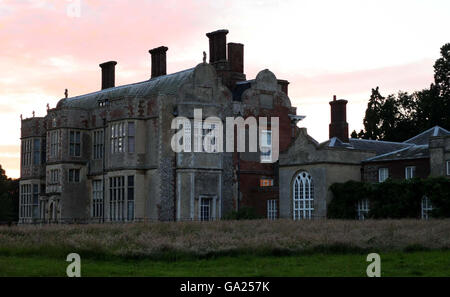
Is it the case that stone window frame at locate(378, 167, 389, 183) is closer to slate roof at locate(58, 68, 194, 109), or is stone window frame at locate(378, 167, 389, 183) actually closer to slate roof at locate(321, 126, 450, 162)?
slate roof at locate(321, 126, 450, 162)

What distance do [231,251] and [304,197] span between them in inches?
802

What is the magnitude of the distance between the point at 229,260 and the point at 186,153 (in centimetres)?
2063

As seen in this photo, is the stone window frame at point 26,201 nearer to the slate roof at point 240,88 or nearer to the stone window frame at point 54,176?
the stone window frame at point 54,176

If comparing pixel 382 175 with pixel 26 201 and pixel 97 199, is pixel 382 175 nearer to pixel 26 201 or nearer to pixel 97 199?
pixel 97 199

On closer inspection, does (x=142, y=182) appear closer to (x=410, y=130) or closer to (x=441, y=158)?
(x=441, y=158)

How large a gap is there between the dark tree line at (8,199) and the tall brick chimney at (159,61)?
58.7 feet

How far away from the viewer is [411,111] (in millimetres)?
70250

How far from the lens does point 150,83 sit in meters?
46.3

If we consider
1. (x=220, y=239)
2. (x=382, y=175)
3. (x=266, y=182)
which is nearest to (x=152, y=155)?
(x=266, y=182)

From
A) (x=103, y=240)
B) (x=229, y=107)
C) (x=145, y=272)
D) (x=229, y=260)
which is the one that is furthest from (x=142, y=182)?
(x=145, y=272)

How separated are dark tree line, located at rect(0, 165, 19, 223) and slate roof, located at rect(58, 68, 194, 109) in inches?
489

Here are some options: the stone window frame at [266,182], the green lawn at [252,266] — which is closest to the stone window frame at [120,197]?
the stone window frame at [266,182]

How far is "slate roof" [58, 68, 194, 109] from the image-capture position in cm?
4322
